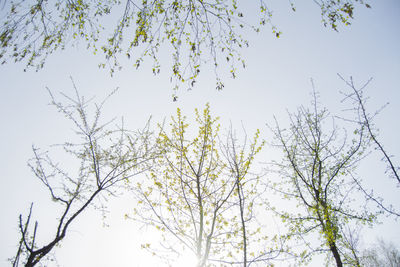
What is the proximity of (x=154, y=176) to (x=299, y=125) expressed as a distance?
680cm

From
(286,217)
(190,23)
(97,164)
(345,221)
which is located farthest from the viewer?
(286,217)

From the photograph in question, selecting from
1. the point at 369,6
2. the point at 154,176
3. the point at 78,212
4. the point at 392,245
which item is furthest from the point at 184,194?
the point at 392,245

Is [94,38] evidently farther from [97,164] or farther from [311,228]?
[311,228]

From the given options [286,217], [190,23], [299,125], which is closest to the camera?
[190,23]

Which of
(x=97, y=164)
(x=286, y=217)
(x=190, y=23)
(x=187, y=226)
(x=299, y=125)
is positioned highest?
(x=299, y=125)

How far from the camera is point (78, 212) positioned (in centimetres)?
584

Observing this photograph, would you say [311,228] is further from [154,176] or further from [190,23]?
[190,23]

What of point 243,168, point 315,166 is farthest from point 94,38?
point 315,166

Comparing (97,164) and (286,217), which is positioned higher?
(97,164)

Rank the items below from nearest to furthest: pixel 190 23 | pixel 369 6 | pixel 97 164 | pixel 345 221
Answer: pixel 369 6 → pixel 190 23 → pixel 97 164 → pixel 345 221

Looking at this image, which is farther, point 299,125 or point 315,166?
point 299,125

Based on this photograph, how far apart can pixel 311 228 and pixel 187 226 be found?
16.8ft

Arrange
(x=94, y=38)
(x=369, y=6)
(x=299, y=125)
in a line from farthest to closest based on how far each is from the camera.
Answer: (x=299, y=125) < (x=94, y=38) < (x=369, y=6)

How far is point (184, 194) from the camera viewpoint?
200 inches
